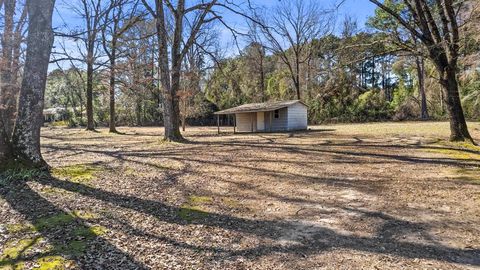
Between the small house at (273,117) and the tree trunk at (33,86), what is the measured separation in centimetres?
1863

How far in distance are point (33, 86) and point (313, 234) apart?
557cm

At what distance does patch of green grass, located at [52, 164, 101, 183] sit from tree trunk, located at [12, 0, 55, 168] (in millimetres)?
385

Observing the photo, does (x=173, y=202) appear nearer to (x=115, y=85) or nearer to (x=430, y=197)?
(x=430, y=197)

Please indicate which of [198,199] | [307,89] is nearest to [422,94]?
[307,89]

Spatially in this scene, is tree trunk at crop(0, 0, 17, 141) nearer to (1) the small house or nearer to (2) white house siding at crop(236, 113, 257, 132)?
(1) the small house

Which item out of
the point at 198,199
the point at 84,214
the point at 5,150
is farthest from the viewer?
the point at 5,150

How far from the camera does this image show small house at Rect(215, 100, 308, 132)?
81.7 ft

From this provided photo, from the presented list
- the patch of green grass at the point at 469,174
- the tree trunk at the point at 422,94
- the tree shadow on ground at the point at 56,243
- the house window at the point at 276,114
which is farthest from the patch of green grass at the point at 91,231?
the tree trunk at the point at 422,94

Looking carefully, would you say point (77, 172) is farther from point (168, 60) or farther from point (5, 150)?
point (168, 60)

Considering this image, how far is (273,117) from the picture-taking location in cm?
2586

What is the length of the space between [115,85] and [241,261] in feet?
77.1

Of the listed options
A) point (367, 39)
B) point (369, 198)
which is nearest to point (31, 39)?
point (369, 198)

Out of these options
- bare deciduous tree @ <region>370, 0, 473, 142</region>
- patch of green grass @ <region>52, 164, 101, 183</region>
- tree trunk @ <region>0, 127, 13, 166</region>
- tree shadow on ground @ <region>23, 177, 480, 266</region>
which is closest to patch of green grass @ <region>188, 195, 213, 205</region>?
tree shadow on ground @ <region>23, 177, 480, 266</region>

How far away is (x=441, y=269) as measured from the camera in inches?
120
